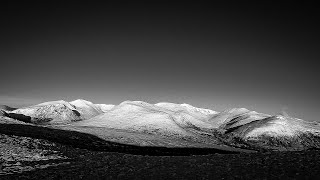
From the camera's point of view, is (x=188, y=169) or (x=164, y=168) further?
(x=164, y=168)

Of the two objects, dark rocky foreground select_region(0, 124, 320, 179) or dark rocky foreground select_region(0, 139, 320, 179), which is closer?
dark rocky foreground select_region(0, 139, 320, 179)

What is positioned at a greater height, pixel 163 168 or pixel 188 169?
pixel 188 169

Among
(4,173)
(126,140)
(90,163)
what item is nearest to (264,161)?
(90,163)

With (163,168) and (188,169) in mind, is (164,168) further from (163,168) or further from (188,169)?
(188,169)

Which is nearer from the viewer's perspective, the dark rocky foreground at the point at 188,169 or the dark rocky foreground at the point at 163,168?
the dark rocky foreground at the point at 188,169

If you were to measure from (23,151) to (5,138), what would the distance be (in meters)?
11.1

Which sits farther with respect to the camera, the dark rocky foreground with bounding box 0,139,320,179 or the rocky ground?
the rocky ground

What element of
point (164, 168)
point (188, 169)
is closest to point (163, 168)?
point (164, 168)

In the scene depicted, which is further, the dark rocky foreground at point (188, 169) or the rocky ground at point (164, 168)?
the rocky ground at point (164, 168)

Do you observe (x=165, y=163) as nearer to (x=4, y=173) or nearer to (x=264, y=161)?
(x=264, y=161)

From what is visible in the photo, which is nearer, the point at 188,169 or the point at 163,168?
the point at 188,169

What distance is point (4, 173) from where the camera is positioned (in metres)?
28.5

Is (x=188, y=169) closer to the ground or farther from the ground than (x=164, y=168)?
farther from the ground

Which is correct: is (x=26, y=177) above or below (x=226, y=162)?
below
